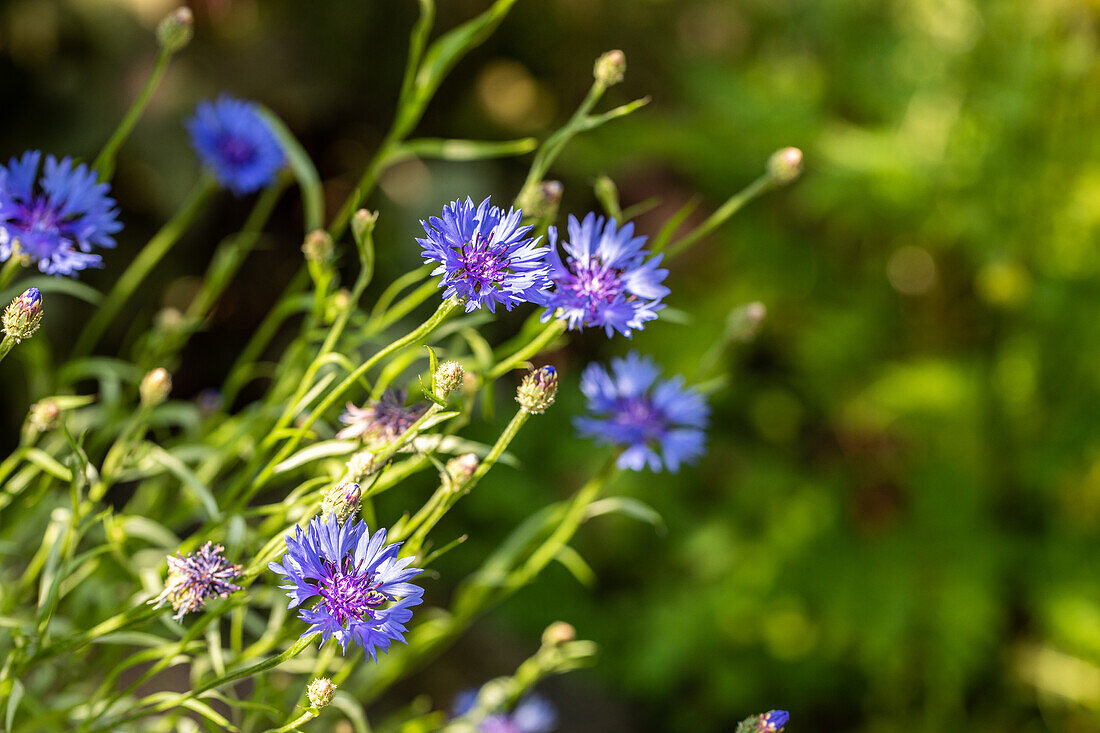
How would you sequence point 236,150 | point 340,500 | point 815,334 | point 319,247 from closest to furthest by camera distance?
point 340,500 → point 319,247 → point 236,150 → point 815,334

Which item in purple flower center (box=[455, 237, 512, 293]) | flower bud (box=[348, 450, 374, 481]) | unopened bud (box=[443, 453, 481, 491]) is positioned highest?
purple flower center (box=[455, 237, 512, 293])

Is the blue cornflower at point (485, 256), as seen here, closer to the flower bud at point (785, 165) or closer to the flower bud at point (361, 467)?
the flower bud at point (361, 467)

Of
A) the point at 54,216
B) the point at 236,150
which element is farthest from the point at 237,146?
the point at 54,216

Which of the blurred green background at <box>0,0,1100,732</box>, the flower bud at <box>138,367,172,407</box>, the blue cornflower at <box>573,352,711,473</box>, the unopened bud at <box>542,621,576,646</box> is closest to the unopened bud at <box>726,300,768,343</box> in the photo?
the blue cornflower at <box>573,352,711,473</box>

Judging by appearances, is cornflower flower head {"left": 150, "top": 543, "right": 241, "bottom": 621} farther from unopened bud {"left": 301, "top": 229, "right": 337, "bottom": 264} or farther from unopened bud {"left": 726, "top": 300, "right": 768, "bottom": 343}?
unopened bud {"left": 726, "top": 300, "right": 768, "bottom": 343}

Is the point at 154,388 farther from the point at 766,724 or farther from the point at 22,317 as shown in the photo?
the point at 766,724

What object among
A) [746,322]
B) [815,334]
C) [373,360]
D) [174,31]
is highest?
[815,334]

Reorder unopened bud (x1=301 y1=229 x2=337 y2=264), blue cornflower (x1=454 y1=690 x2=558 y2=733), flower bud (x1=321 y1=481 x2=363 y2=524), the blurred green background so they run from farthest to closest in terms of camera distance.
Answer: the blurred green background < blue cornflower (x1=454 y1=690 x2=558 y2=733) < unopened bud (x1=301 y1=229 x2=337 y2=264) < flower bud (x1=321 y1=481 x2=363 y2=524)
